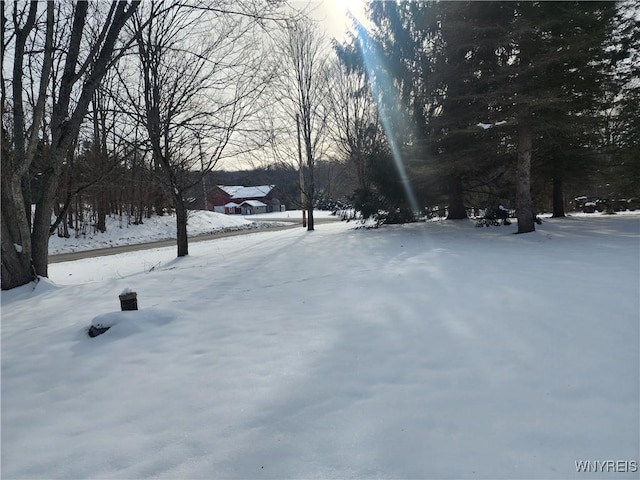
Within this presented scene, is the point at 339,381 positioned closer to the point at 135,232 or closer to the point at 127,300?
the point at 127,300

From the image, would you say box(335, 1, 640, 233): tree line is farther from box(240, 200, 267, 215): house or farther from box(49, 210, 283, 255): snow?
box(240, 200, 267, 215): house

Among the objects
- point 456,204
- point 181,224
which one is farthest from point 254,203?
point 181,224

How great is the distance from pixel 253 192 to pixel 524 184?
199ft

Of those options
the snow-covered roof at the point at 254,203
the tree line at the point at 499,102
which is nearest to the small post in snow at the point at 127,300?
the tree line at the point at 499,102

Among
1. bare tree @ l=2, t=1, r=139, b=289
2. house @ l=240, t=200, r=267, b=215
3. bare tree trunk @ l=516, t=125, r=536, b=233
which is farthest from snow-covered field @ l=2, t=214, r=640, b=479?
house @ l=240, t=200, r=267, b=215

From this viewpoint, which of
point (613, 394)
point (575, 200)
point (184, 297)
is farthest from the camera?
point (575, 200)

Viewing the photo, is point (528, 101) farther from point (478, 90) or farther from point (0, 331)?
point (0, 331)

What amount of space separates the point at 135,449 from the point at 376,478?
145 centimetres

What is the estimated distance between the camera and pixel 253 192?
6750 cm

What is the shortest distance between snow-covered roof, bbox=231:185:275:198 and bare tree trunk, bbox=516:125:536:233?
191 ft

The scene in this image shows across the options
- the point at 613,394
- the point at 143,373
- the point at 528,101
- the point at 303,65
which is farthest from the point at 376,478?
the point at 303,65

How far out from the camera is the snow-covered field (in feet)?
6.91

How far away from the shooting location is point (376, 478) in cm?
195

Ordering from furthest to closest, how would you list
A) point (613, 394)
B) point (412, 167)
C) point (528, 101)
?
point (412, 167) → point (528, 101) → point (613, 394)
